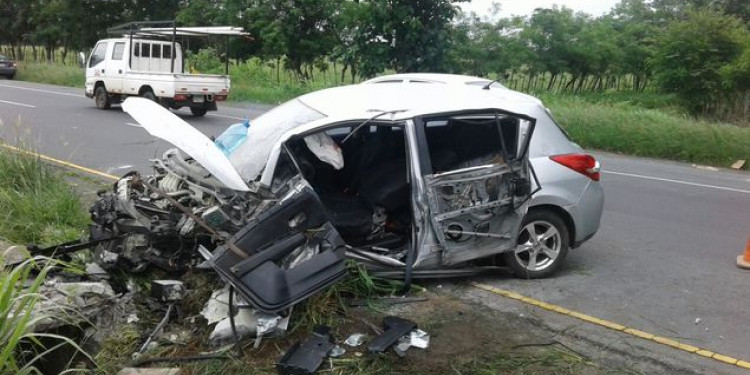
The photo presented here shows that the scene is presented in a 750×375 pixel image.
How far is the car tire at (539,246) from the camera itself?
546 centimetres

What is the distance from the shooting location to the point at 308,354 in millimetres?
3898

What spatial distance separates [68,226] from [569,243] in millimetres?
4702

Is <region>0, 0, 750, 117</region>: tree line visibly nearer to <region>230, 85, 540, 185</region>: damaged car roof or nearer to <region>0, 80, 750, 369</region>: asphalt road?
<region>0, 80, 750, 369</region>: asphalt road

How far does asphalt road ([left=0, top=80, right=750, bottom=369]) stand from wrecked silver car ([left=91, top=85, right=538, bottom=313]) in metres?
0.89

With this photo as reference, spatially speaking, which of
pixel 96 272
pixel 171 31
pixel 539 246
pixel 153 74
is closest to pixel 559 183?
pixel 539 246

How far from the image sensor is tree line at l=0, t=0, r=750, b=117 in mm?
17203

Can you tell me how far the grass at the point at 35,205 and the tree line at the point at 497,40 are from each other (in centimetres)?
1211

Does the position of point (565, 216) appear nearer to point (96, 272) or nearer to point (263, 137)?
point (263, 137)

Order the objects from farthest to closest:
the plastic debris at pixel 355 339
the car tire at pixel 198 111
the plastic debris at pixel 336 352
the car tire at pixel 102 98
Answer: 1. the car tire at pixel 102 98
2. the car tire at pixel 198 111
3. the plastic debris at pixel 355 339
4. the plastic debris at pixel 336 352

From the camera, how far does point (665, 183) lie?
1043cm

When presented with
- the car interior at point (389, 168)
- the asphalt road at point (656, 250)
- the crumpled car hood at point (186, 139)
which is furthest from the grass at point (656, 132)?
the crumpled car hood at point (186, 139)

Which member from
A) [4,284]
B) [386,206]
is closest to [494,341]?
[386,206]

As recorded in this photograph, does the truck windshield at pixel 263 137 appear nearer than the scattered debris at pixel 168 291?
No

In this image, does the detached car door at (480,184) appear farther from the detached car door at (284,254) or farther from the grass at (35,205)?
the grass at (35,205)
